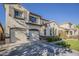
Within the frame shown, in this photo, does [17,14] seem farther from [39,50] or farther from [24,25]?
[39,50]

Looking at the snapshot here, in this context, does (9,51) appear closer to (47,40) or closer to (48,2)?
(47,40)

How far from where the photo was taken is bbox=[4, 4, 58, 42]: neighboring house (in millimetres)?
1762

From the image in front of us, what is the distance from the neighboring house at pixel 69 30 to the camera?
1.79m

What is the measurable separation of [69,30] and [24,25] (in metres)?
0.47

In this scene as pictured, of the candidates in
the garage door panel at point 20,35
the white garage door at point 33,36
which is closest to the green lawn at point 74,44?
the white garage door at point 33,36

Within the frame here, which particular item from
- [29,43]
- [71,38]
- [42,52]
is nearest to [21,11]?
[29,43]

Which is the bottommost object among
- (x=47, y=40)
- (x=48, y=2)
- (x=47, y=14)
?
(x=47, y=40)

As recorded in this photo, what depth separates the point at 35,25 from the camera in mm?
1810

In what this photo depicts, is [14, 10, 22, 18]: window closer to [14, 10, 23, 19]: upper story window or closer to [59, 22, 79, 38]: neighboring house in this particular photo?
[14, 10, 23, 19]: upper story window

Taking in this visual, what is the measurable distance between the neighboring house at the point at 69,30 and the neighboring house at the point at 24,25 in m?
0.07

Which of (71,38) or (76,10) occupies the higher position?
(76,10)

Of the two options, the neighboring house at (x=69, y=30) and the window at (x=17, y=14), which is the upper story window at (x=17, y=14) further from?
the neighboring house at (x=69, y=30)

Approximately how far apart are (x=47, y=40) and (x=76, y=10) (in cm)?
42

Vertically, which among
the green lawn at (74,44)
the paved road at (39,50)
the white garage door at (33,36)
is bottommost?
the paved road at (39,50)
